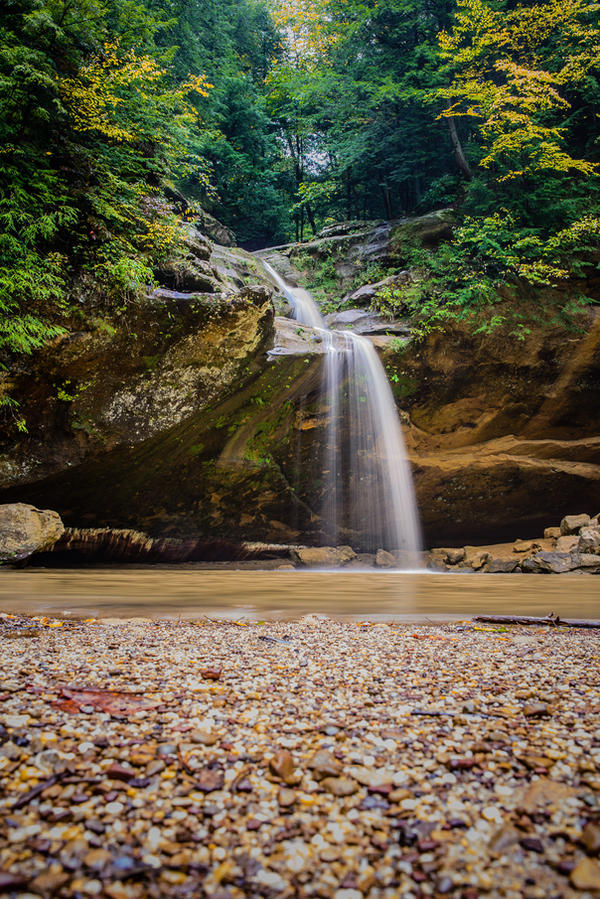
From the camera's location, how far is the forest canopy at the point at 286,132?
23.0 feet

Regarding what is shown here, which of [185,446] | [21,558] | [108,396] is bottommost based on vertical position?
[21,558]

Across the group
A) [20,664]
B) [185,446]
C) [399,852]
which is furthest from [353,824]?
[185,446]

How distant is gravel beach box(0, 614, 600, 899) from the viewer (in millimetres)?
836

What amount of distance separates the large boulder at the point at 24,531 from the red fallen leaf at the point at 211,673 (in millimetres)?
7145

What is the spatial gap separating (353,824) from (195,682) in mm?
968

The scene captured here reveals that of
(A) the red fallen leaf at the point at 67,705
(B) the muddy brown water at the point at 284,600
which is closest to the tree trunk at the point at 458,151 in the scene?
(B) the muddy brown water at the point at 284,600

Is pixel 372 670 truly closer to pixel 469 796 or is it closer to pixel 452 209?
pixel 469 796

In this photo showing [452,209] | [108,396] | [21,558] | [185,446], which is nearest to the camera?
[21,558]

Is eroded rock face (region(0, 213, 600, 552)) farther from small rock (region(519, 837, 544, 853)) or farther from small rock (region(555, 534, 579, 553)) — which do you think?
small rock (region(519, 837, 544, 853))

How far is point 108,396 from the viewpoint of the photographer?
322 inches

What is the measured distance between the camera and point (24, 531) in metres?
7.69

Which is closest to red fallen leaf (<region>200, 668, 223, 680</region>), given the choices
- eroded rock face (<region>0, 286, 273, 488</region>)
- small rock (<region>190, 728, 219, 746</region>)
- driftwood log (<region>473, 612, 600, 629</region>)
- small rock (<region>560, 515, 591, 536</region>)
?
small rock (<region>190, 728, 219, 746</region>)

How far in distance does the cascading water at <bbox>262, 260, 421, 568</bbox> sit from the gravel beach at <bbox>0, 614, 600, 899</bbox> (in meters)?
8.74

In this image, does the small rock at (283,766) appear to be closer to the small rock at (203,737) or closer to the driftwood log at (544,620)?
the small rock at (203,737)
